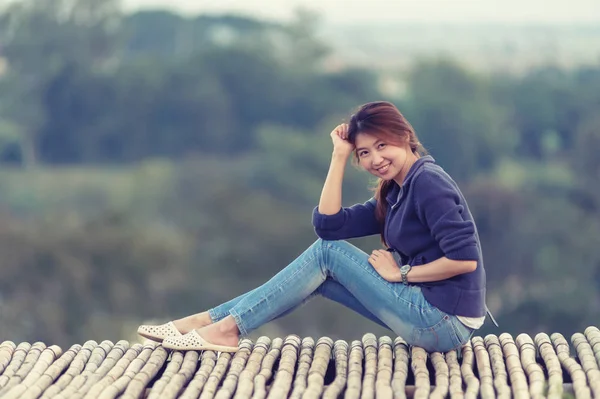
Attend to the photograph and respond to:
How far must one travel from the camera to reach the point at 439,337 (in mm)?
4113

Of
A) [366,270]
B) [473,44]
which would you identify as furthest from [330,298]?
[473,44]

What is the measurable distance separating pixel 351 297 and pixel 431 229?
0.55 metres

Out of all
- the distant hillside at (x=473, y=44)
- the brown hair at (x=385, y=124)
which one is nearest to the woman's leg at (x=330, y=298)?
the brown hair at (x=385, y=124)

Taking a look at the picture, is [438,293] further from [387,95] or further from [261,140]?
[387,95]

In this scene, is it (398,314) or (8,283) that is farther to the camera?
(8,283)

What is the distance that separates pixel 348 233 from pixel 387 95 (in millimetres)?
35297

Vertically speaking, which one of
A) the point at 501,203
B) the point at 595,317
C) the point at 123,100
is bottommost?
the point at 595,317

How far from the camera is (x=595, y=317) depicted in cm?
2342

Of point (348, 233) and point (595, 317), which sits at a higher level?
point (595, 317)

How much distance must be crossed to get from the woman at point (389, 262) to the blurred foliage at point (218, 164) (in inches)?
728

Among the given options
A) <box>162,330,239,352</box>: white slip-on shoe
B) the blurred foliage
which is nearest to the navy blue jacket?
<box>162,330,239,352</box>: white slip-on shoe

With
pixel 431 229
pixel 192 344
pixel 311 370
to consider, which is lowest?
pixel 311 370

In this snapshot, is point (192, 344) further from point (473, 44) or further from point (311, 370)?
point (473, 44)

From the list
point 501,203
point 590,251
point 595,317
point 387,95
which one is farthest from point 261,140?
point 595,317
